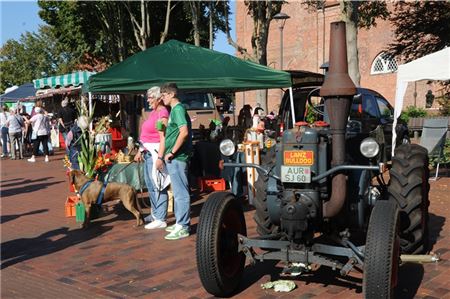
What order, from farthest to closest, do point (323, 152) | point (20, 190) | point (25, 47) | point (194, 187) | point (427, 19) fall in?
point (25, 47) < point (427, 19) < point (20, 190) < point (194, 187) < point (323, 152)

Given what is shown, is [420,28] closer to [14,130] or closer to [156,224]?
[156,224]

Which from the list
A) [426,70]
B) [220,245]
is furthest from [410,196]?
[426,70]

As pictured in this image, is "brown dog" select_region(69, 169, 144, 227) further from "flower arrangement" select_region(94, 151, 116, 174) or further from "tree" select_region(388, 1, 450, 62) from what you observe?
"tree" select_region(388, 1, 450, 62)

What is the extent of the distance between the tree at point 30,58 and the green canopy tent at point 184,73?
50519 millimetres

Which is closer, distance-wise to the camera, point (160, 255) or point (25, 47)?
point (160, 255)

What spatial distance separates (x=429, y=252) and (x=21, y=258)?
4525mm

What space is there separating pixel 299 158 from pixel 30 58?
6187 cm

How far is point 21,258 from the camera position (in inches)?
237

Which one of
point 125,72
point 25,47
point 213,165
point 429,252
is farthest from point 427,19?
point 25,47

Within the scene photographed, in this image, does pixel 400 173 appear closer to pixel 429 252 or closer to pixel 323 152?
pixel 429 252

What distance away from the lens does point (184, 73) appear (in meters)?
8.79

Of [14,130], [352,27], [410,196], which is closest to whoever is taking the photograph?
[410,196]

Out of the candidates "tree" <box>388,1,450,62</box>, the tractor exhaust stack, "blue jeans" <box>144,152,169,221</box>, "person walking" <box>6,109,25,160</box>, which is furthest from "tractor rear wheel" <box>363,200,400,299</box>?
"person walking" <box>6,109,25,160</box>

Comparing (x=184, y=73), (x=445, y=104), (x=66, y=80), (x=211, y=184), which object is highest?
(x=66, y=80)
